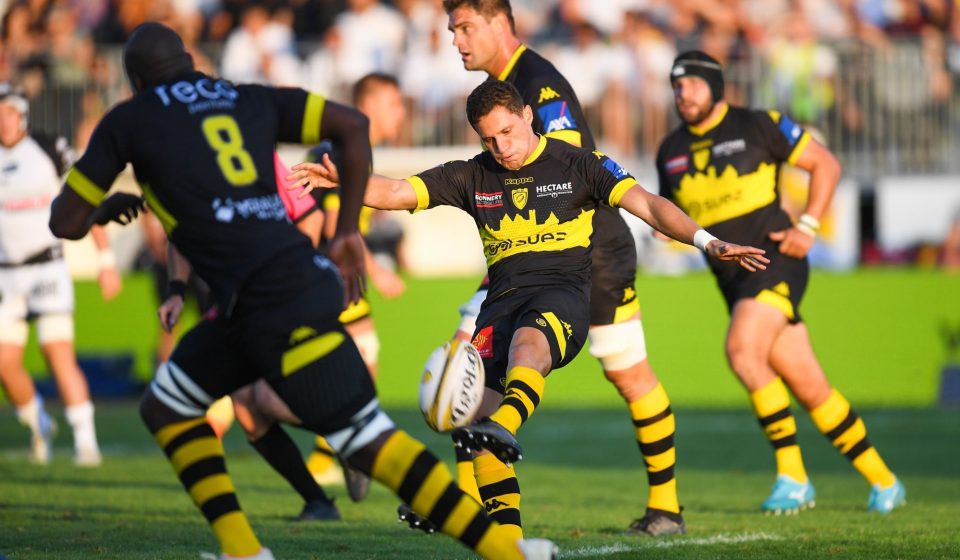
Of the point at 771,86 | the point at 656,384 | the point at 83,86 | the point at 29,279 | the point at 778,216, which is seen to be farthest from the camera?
the point at 83,86

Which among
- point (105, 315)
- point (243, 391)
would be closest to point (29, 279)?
point (243, 391)

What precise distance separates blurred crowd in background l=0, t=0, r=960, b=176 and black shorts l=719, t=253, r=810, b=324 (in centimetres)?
1049

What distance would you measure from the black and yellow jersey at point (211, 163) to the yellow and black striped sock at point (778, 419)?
4.47 m

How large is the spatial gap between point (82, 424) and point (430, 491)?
7.01m

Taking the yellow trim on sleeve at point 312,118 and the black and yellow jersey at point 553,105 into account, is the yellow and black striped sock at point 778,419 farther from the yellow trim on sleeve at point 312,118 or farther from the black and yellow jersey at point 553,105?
the yellow trim on sleeve at point 312,118

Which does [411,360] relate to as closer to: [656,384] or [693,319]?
[693,319]

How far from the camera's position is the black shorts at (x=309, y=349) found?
16.4ft

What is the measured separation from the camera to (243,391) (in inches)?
327

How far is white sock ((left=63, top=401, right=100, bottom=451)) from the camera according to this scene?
11.2 m

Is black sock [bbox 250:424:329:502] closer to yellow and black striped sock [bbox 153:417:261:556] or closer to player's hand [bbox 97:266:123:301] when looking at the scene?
yellow and black striped sock [bbox 153:417:261:556]

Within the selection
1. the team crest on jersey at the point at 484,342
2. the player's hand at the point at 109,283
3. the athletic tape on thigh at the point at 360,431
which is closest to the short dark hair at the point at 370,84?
the player's hand at the point at 109,283

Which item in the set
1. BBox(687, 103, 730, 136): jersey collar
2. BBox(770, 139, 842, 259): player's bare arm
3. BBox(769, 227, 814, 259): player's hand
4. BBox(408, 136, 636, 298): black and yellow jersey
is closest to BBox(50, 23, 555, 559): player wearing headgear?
BBox(408, 136, 636, 298): black and yellow jersey

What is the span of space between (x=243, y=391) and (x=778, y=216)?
361 cm

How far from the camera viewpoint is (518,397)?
5.90m
